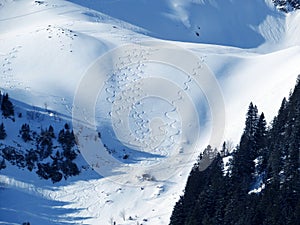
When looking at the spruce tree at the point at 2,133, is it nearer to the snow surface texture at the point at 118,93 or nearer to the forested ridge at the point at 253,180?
the snow surface texture at the point at 118,93

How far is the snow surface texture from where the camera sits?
8025 centimetres

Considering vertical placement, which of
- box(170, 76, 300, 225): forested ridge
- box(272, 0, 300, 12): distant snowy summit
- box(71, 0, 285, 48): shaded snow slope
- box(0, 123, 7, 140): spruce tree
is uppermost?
box(272, 0, 300, 12): distant snowy summit

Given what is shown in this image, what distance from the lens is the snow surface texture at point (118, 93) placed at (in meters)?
80.2

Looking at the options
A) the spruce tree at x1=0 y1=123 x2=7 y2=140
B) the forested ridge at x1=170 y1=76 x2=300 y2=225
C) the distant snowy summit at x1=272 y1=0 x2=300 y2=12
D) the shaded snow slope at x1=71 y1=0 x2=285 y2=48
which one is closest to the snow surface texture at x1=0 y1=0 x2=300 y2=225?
the shaded snow slope at x1=71 y1=0 x2=285 y2=48

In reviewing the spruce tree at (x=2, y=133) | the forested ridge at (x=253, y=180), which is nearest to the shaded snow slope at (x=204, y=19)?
the spruce tree at (x=2, y=133)

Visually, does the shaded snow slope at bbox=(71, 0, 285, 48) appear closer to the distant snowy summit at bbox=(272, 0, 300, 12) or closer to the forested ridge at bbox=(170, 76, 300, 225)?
the distant snowy summit at bbox=(272, 0, 300, 12)

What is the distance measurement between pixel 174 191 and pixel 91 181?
1158 centimetres

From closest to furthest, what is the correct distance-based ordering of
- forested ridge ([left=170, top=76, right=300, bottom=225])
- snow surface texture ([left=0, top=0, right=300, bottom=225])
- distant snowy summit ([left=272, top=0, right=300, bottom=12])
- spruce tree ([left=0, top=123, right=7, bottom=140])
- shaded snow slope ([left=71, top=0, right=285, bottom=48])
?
forested ridge ([left=170, top=76, right=300, bottom=225])
snow surface texture ([left=0, top=0, right=300, bottom=225])
spruce tree ([left=0, top=123, right=7, bottom=140])
shaded snow slope ([left=71, top=0, right=285, bottom=48])
distant snowy summit ([left=272, top=0, right=300, bottom=12])

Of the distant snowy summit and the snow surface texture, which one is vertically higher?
the distant snowy summit

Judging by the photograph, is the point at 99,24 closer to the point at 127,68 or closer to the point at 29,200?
the point at 127,68

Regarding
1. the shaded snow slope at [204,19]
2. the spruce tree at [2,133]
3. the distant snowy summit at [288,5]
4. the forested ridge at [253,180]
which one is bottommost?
the forested ridge at [253,180]

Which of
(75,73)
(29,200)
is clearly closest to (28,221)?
(29,200)

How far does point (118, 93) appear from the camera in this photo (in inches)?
4045

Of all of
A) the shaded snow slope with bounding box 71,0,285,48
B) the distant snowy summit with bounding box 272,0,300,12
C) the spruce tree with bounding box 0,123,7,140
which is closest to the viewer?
the spruce tree with bounding box 0,123,7,140
